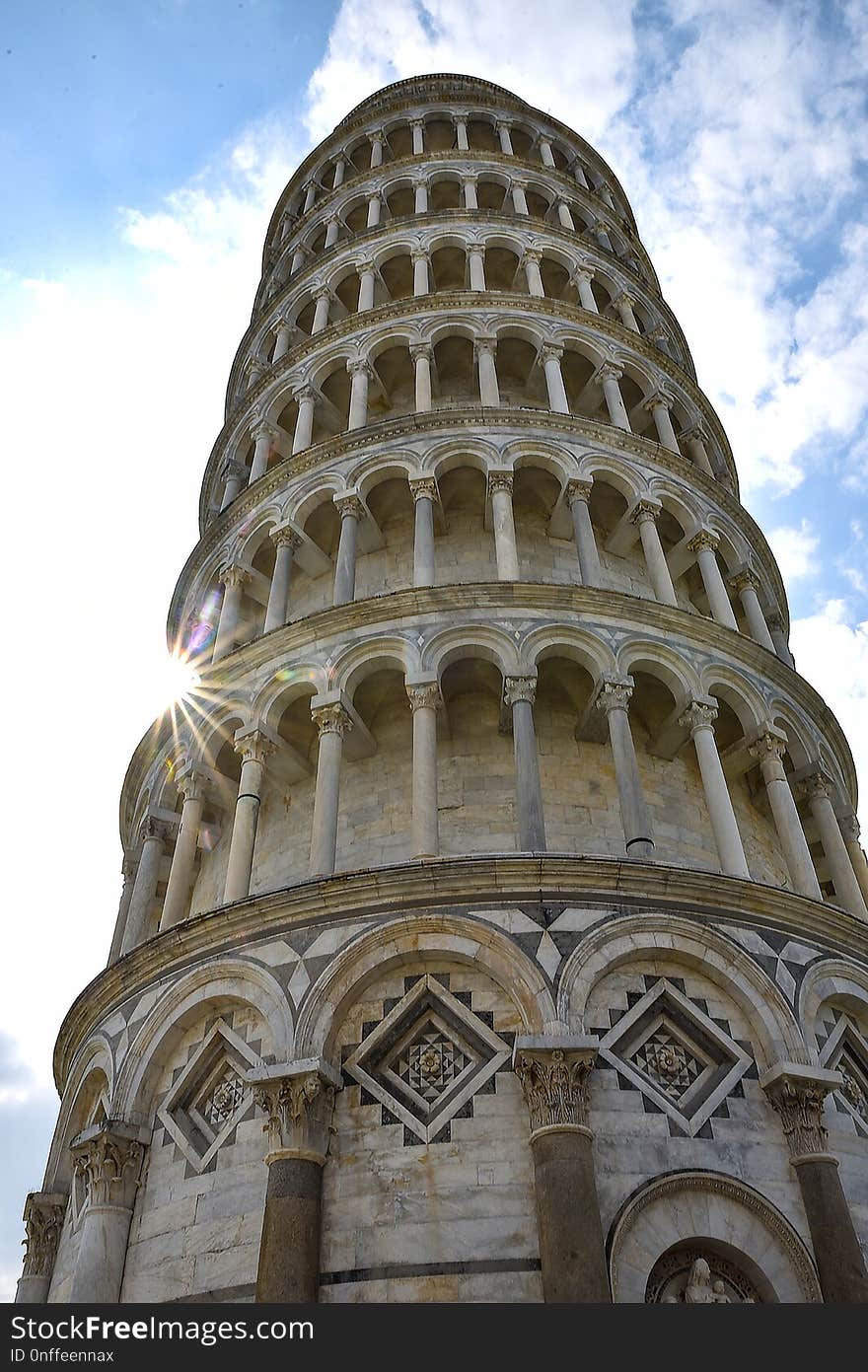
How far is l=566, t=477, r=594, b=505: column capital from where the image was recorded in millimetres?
16938

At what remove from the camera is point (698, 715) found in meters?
14.3

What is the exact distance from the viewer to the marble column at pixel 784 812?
13305 mm

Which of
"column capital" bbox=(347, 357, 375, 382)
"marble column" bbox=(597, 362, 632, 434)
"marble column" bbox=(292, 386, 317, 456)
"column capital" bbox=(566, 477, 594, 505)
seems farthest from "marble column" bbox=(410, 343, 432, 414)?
"marble column" bbox=(597, 362, 632, 434)

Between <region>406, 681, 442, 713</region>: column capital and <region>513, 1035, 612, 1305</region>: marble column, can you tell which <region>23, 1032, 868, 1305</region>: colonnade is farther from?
<region>406, 681, 442, 713</region>: column capital

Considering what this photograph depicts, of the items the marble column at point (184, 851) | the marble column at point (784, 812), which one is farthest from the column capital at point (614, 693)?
the marble column at point (184, 851)

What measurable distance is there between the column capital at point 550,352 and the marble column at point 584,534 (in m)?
3.46

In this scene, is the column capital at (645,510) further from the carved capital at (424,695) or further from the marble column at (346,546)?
the carved capital at (424,695)

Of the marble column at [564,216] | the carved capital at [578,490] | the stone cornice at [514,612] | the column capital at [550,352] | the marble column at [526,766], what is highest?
the marble column at [564,216]

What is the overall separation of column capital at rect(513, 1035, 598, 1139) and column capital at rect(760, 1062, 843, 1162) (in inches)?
73.4

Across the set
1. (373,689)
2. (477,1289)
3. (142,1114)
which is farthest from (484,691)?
(477,1289)

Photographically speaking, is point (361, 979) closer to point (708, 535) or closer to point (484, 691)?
point (484, 691)

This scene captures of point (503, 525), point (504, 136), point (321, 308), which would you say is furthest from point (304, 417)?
point (504, 136)

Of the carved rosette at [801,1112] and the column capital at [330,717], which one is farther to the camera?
the column capital at [330,717]

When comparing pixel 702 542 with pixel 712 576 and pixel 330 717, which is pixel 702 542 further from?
pixel 330 717
